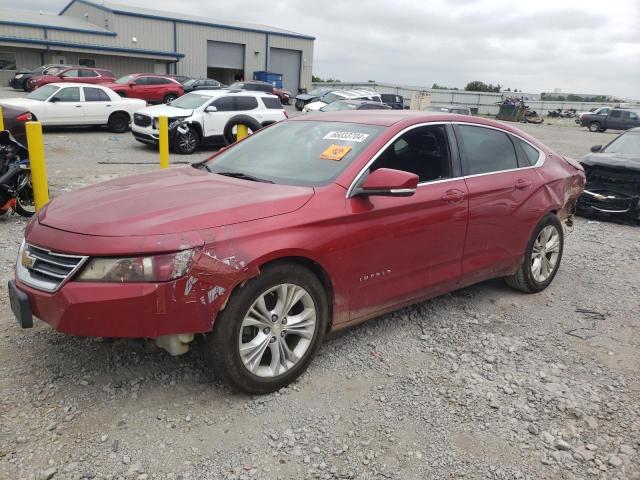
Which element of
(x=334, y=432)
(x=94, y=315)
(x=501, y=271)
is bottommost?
(x=334, y=432)

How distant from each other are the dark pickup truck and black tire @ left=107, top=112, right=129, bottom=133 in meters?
32.6

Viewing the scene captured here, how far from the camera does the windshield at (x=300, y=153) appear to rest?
11.6 ft

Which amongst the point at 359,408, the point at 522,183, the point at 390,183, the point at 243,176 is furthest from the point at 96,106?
the point at 359,408

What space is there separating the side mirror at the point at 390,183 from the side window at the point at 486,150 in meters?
1.10

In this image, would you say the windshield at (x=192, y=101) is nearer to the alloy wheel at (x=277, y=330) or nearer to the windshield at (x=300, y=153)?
the windshield at (x=300, y=153)

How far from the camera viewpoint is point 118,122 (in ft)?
54.5

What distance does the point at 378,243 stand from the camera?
3.49 metres

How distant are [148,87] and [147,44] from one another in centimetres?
1957

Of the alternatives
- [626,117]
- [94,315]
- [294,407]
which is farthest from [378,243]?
[626,117]

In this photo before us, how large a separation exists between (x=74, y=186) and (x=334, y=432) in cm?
750

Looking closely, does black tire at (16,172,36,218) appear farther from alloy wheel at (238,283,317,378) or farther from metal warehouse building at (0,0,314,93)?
A: metal warehouse building at (0,0,314,93)

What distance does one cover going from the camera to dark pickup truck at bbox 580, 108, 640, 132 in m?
35.6

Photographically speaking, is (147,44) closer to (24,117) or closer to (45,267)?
(24,117)

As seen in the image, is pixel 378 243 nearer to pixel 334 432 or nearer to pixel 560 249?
pixel 334 432
